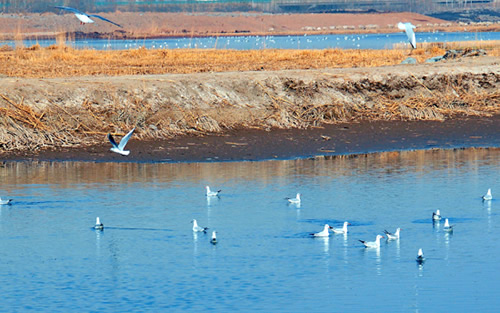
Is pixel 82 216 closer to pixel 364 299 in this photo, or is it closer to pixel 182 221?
pixel 182 221

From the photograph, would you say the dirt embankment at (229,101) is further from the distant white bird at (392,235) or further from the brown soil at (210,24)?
the brown soil at (210,24)

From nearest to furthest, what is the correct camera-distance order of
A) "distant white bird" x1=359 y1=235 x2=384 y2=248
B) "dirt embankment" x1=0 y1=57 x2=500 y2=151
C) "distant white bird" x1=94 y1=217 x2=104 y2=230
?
"distant white bird" x1=359 y1=235 x2=384 y2=248
"distant white bird" x1=94 y1=217 x2=104 y2=230
"dirt embankment" x1=0 y1=57 x2=500 y2=151

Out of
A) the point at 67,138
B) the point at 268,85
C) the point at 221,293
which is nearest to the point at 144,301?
the point at 221,293

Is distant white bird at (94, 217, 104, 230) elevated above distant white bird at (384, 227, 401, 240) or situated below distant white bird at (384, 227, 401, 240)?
above

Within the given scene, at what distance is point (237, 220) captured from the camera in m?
13.5

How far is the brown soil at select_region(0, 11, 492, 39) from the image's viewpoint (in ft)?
261

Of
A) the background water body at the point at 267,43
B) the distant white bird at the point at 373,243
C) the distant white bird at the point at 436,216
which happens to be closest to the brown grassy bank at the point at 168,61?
the background water body at the point at 267,43

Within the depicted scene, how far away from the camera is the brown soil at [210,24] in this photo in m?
79.7

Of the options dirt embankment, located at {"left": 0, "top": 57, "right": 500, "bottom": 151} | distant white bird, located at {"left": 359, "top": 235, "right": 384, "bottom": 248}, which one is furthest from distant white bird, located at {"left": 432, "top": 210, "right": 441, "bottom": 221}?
dirt embankment, located at {"left": 0, "top": 57, "right": 500, "bottom": 151}

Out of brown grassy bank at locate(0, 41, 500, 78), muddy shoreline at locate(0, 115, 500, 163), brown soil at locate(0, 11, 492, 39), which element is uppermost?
brown soil at locate(0, 11, 492, 39)

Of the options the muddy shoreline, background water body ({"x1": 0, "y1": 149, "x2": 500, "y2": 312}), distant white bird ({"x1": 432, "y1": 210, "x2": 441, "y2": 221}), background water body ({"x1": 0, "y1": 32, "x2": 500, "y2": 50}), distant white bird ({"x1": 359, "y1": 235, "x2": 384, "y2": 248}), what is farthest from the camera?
background water body ({"x1": 0, "y1": 32, "x2": 500, "y2": 50})

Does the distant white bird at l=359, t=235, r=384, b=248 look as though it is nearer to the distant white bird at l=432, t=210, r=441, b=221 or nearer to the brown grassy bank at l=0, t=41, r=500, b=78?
the distant white bird at l=432, t=210, r=441, b=221

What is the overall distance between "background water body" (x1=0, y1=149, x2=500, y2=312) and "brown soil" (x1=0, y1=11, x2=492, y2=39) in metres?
54.0

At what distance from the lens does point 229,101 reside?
21344 mm
